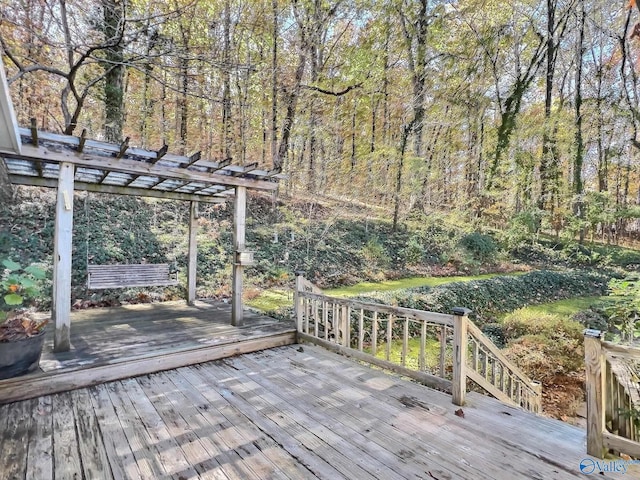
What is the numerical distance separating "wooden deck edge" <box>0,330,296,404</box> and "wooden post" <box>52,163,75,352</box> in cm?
66

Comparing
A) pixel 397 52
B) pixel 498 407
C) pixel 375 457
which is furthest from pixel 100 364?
pixel 397 52

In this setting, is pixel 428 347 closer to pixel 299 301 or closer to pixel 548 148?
pixel 299 301

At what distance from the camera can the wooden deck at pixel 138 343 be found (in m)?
2.94

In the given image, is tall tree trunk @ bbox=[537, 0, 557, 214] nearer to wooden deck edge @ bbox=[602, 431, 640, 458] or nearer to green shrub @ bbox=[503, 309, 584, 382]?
green shrub @ bbox=[503, 309, 584, 382]

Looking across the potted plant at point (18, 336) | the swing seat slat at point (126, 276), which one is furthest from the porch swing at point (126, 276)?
the potted plant at point (18, 336)

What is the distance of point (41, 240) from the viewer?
6270mm

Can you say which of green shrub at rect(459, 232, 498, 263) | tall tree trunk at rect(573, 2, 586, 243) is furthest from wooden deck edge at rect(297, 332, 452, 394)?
tall tree trunk at rect(573, 2, 586, 243)

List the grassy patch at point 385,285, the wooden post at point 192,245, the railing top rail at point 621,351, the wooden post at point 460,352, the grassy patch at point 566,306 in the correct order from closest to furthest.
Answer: the railing top rail at point 621,351 → the wooden post at point 460,352 → the wooden post at point 192,245 → the grassy patch at point 385,285 → the grassy patch at point 566,306

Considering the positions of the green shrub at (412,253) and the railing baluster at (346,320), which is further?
the green shrub at (412,253)

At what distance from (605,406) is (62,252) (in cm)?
458

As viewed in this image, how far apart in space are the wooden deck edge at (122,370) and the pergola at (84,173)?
66 cm

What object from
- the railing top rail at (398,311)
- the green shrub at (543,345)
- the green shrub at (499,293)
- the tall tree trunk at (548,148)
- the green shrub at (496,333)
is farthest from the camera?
the tall tree trunk at (548,148)

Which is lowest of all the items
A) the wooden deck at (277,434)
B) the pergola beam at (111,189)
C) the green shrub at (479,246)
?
the wooden deck at (277,434)

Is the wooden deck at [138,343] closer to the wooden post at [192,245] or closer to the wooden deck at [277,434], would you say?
the wooden deck at [277,434]
